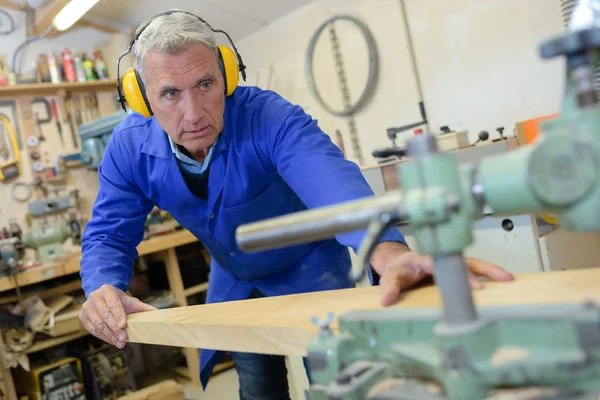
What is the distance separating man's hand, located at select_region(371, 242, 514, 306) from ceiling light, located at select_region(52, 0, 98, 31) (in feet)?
9.40

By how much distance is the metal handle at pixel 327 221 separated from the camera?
0.53 m

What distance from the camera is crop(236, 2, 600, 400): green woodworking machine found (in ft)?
1.62

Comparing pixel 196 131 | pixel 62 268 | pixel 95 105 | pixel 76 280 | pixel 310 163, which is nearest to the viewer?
pixel 310 163

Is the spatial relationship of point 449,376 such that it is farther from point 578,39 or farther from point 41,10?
point 41,10

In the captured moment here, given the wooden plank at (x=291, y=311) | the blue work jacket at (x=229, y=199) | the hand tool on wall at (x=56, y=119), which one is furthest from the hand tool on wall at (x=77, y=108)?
the wooden plank at (x=291, y=311)

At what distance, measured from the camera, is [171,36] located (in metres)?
1.27

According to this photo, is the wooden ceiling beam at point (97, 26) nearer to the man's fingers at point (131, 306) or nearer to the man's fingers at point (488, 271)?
the man's fingers at point (131, 306)

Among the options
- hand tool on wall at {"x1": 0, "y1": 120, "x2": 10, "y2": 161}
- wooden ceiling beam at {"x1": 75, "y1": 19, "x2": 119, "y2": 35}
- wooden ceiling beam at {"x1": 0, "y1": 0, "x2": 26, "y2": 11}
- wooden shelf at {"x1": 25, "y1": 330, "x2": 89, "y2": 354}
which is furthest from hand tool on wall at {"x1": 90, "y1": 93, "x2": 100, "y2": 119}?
wooden shelf at {"x1": 25, "y1": 330, "x2": 89, "y2": 354}

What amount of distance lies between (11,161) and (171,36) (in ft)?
9.01

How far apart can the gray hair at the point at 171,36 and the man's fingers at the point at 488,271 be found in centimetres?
87

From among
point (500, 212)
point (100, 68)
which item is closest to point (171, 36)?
point (500, 212)

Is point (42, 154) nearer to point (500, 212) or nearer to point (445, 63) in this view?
point (445, 63)

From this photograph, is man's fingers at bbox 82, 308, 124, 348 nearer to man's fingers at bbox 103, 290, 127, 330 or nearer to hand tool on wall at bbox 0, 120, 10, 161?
man's fingers at bbox 103, 290, 127, 330

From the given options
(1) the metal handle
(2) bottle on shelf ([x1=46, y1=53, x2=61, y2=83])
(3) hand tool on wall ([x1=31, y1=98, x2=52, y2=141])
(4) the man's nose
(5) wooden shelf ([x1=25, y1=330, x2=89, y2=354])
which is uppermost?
(2) bottle on shelf ([x1=46, y1=53, x2=61, y2=83])
